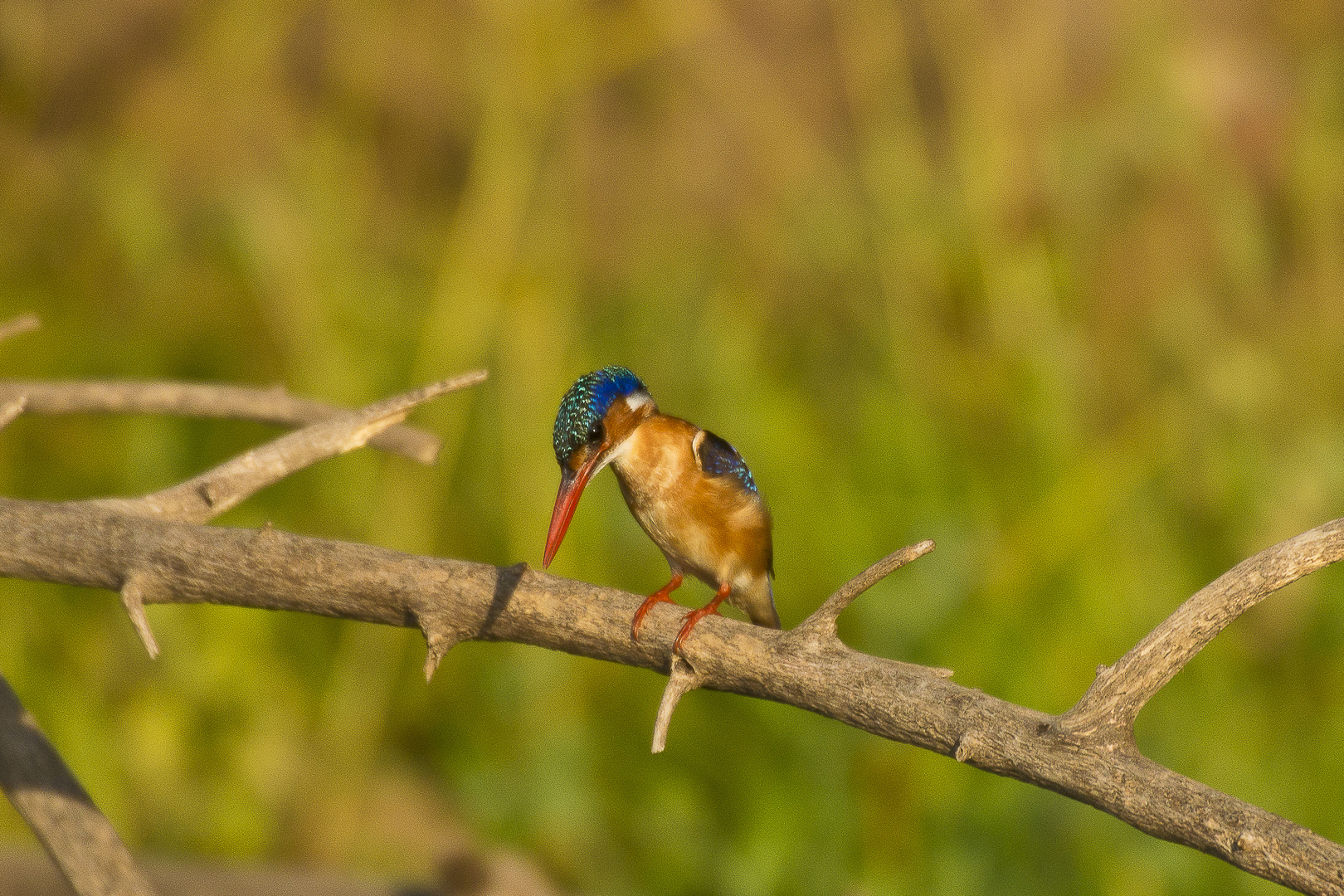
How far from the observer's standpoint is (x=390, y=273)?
12.9ft

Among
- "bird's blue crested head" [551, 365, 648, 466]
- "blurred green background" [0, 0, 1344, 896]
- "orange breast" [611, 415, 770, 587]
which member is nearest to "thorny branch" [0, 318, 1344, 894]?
"bird's blue crested head" [551, 365, 648, 466]

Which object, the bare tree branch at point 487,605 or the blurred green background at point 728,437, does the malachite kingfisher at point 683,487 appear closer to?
the bare tree branch at point 487,605

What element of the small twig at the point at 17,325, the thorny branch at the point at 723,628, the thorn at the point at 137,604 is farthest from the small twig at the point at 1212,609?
the small twig at the point at 17,325

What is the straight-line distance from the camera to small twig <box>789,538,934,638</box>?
888 millimetres

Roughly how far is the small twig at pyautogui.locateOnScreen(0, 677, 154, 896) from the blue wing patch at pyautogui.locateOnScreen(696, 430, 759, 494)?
2.42 ft

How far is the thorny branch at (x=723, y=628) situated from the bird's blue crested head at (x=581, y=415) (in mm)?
183

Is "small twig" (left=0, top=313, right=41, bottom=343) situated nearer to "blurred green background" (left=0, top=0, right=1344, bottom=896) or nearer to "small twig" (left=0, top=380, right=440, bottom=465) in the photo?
"small twig" (left=0, top=380, right=440, bottom=465)

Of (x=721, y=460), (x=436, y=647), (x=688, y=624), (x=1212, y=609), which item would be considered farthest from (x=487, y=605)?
(x=1212, y=609)

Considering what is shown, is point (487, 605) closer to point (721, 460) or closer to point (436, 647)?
point (436, 647)

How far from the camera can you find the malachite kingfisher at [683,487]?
4.21 feet

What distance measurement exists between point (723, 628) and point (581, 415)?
29 centimetres

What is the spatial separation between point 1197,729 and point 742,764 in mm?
964

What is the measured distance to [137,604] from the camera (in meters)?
1.01

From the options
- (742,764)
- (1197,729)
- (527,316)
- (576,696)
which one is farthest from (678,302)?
(1197,729)
